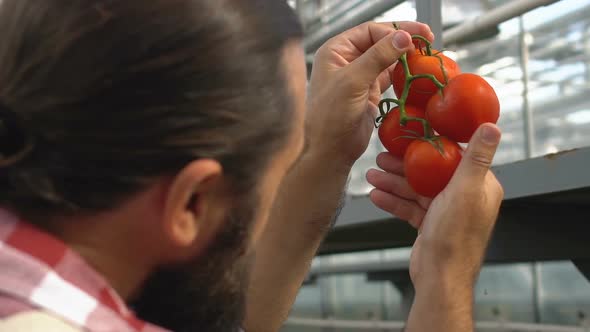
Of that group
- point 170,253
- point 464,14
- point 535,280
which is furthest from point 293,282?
point 464,14

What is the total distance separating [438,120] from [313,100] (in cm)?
23

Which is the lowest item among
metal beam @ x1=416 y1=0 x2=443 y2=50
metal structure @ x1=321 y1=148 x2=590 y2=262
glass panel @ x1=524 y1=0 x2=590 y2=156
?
glass panel @ x1=524 y1=0 x2=590 y2=156

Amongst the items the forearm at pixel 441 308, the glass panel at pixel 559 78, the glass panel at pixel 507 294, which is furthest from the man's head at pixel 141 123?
the glass panel at pixel 507 294

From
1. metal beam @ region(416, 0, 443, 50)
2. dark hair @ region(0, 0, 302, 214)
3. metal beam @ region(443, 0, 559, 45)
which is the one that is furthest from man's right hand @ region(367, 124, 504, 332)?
metal beam @ region(443, 0, 559, 45)

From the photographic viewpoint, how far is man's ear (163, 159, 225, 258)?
603 millimetres

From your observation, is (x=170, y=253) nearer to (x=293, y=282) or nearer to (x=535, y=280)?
(x=293, y=282)

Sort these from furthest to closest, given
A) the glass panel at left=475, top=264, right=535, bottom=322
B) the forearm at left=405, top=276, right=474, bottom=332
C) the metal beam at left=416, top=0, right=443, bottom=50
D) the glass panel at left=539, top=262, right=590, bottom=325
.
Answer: the glass panel at left=475, top=264, right=535, bottom=322 → the glass panel at left=539, top=262, right=590, bottom=325 → the metal beam at left=416, top=0, right=443, bottom=50 → the forearm at left=405, top=276, right=474, bottom=332

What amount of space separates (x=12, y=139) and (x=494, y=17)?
188cm

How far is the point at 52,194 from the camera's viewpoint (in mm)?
583

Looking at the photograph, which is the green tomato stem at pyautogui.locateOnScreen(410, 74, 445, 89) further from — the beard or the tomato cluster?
the beard

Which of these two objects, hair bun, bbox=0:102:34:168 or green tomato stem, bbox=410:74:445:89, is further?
green tomato stem, bbox=410:74:445:89

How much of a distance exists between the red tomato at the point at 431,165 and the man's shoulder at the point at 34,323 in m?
0.55

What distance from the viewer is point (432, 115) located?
0.99 meters

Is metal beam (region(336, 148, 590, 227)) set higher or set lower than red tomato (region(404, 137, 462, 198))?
lower
